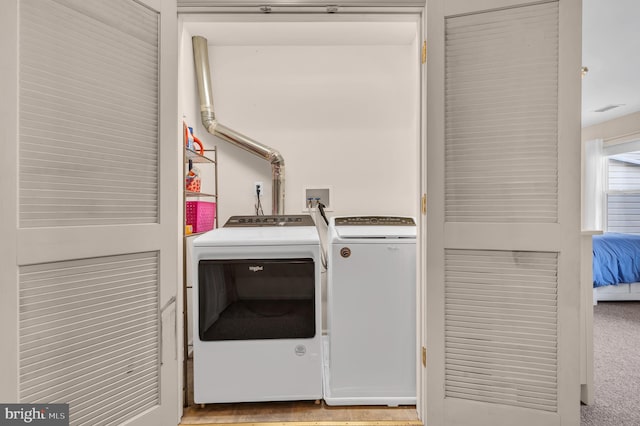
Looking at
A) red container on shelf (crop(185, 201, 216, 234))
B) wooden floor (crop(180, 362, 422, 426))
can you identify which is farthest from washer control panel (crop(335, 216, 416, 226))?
wooden floor (crop(180, 362, 422, 426))

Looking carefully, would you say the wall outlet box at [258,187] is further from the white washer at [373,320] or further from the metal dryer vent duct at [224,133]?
the white washer at [373,320]

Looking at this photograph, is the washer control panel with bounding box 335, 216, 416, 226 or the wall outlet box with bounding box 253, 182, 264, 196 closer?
the washer control panel with bounding box 335, 216, 416, 226

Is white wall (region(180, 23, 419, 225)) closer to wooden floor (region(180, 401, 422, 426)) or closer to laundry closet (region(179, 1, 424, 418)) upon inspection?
laundry closet (region(179, 1, 424, 418))

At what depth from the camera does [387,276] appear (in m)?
1.67

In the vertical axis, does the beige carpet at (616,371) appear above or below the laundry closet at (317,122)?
below

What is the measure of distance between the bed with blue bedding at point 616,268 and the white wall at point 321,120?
276cm

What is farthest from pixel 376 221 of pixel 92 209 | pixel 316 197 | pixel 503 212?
pixel 92 209

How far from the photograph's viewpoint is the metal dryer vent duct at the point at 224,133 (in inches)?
92.3

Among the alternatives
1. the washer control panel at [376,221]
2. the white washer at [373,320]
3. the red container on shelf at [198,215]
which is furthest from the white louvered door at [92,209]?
the washer control panel at [376,221]

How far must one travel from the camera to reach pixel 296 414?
165 centimetres

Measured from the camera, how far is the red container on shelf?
6.62 ft

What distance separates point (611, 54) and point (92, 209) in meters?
4.06

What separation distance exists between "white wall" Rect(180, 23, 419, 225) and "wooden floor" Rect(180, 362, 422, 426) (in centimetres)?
131

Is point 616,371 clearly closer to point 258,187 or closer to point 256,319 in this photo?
point 256,319
